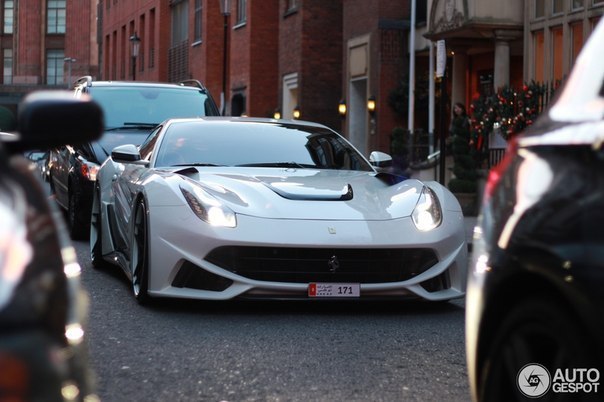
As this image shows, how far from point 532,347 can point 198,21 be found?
48569 mm

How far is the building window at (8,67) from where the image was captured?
108688 mm

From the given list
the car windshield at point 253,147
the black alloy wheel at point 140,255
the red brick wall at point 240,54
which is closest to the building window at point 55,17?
the red brick wall at point 240,54

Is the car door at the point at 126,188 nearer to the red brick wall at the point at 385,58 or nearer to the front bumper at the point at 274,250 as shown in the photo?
the front bumper at the point at 274,250

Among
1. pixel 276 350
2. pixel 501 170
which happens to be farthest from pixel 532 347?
pixel 276 350

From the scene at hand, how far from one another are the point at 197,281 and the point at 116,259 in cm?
202

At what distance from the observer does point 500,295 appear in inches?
137

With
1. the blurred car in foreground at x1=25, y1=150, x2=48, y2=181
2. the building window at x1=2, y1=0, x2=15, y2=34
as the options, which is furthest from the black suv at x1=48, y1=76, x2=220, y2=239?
the building window at x1=2, y1=0, x2=15, y2=34

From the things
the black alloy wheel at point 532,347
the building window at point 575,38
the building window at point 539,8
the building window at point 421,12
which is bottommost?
the black alloy wheel at point 532,347

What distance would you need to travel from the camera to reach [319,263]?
773 centimetres

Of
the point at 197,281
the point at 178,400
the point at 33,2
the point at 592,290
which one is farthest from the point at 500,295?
the point at 33,2

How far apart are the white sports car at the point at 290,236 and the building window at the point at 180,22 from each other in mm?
46111

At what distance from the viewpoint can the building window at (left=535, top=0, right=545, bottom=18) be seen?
2541cm

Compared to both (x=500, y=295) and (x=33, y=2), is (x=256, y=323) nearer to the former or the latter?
(x=500, y=295)

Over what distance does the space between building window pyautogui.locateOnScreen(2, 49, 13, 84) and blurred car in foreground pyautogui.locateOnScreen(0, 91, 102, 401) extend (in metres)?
108
